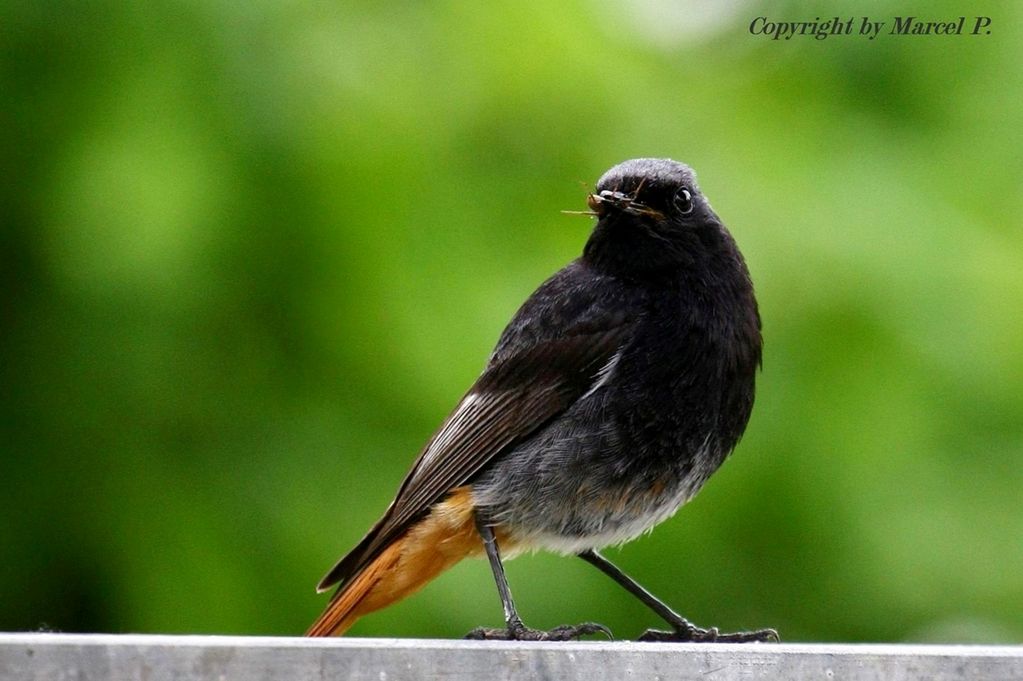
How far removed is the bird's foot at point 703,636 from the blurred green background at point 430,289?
0.24 meters

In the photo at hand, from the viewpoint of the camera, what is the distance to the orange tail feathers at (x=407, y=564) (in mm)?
4871

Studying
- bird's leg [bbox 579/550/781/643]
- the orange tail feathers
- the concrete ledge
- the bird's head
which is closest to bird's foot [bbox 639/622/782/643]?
bird's leg [bbox 579/550/781/643]

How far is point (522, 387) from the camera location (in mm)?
5047

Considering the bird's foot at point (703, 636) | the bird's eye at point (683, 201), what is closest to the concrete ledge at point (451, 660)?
the bird's foot at point (703, 636)

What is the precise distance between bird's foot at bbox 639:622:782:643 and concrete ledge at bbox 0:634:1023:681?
1240 millimetres

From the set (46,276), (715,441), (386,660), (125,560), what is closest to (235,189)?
(46,276)

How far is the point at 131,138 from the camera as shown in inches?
203

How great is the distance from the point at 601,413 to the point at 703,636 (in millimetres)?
783

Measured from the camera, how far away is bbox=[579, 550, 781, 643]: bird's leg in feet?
15.5

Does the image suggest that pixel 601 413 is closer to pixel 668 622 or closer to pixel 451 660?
pixel 668 622

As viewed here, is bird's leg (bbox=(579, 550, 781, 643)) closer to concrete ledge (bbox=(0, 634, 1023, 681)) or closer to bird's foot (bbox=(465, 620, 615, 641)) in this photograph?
bird's foot (bbox=(465, 620, 615, 641))

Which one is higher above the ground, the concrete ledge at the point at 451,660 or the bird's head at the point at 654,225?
the bird's head at the point at 654,225

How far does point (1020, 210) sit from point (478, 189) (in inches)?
74.6

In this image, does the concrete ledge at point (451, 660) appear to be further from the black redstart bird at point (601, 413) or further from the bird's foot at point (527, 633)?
the black redstart bird at point (601, 413)
